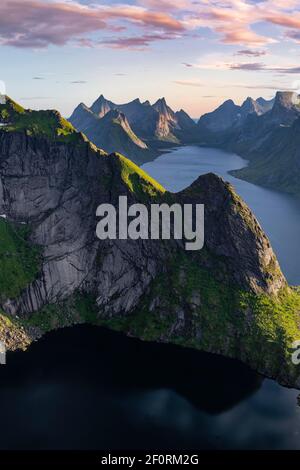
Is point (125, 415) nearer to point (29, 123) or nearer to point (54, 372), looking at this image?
point (54, 372)

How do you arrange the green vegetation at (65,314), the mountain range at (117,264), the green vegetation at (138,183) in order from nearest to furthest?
the mountain range at (117,264), the green vegetation at (65,314), the green vegetation at (138,183)

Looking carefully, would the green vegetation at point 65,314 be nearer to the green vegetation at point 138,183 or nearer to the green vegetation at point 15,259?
the green vegetation at point 15,259

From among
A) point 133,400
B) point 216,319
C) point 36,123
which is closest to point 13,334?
point 133,400

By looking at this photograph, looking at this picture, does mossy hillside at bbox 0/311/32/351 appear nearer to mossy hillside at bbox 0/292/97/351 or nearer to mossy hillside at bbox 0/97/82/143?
mossy hillside at bbox 0/292/97/351

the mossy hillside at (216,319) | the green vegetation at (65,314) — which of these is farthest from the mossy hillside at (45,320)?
the mossy hillside at (216,319)

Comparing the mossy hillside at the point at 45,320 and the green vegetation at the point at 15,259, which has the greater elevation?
the green vegetation at the point at 15,259

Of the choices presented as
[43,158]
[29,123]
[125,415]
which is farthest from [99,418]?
[29,123]

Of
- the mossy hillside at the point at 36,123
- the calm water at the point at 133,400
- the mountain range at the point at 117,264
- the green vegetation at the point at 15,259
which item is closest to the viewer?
the calm water at the point at 133,400
